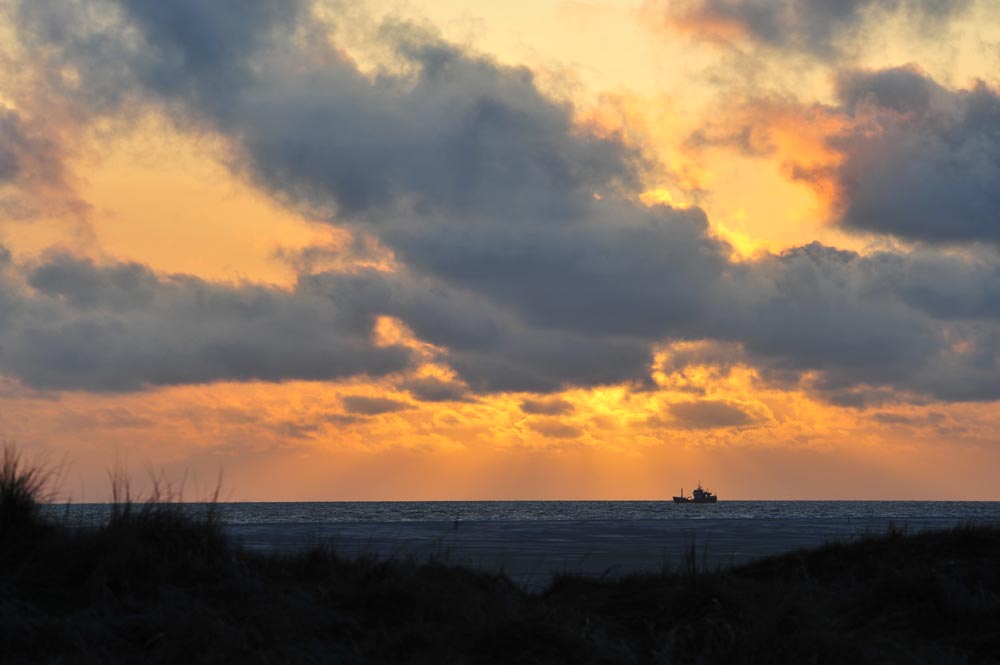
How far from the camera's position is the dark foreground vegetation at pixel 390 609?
1145 cm

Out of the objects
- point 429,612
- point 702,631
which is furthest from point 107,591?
point 702,631

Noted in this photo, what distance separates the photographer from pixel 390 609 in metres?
13.7

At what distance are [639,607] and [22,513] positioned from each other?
9.65m

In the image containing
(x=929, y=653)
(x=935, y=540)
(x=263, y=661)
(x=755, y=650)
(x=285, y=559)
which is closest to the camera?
(x=263, y=661)

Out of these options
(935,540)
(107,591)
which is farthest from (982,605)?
(107,591)

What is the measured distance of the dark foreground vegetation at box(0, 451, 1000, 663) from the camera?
37.6 ft

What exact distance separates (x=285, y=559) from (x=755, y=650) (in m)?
8.31

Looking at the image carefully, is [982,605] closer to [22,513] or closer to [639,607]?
[639,607]

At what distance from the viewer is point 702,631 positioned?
13414 millimetres

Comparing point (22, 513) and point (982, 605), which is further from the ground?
point (22, 513)

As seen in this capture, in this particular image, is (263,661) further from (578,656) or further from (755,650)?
(755,650)

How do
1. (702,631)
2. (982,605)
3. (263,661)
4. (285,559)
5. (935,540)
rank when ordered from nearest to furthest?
(263,661), (702,631), (982,605), (285,559), (935,540)

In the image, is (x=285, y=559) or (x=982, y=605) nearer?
(x=982, y=605)

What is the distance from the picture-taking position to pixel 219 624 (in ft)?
37.8
